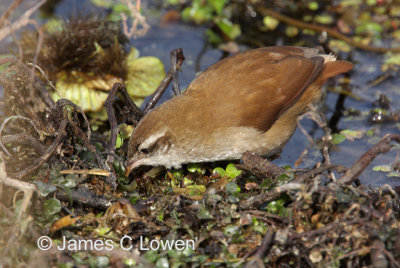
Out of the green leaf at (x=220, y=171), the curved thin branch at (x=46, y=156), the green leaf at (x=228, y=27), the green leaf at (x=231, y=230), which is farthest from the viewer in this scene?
the green leaf at (x=228, y=27)

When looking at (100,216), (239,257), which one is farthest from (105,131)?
(239,257)

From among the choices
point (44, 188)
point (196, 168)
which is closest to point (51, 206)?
point (44, 188)

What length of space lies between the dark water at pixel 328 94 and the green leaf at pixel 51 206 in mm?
Answer: 2985

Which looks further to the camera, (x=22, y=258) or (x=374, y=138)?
(x=374, y=138)

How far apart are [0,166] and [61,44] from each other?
3.12 meters

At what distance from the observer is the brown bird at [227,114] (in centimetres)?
511

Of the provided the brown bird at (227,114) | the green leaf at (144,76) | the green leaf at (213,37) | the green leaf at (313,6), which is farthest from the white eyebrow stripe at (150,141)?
the green leaf at (313,6)

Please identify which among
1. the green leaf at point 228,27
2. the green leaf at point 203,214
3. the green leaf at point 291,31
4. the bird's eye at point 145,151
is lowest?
the green leaf at point 203,214

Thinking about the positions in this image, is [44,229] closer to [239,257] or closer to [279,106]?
[239,257]

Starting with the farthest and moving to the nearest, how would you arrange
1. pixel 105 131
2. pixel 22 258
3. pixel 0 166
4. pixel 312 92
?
pixel 105 131 → pixel 312 92 → pixel 0 166 → pixel 22 258

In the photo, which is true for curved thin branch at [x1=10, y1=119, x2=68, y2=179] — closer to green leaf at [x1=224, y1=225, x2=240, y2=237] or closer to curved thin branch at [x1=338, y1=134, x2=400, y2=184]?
green leaf at [x1=224, y1=225, x2=240, y2=237]

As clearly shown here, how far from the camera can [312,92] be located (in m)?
5.59

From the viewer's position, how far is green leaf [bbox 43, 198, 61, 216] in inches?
162

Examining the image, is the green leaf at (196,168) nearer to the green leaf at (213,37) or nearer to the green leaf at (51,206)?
the green leaf at (51,206)
